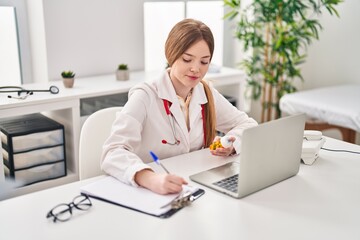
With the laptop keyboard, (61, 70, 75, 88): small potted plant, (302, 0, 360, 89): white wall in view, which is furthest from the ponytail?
(302, 0, 360, 89): white wall

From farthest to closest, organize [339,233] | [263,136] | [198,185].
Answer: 1. [198,185]
2. [263,136]
3. [339,233]

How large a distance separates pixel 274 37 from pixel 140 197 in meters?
2.47

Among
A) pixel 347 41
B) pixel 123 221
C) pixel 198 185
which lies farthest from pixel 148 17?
pixel 123 221

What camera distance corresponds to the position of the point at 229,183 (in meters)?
1.43

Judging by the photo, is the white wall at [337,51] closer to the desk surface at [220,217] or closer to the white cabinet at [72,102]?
the white cabinet at [72,102]

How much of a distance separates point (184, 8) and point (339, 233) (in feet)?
8.62

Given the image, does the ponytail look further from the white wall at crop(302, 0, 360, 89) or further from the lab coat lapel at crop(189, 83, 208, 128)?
the white wall at crop(302, 0, 360, 89)

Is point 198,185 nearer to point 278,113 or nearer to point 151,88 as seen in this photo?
point 151,88

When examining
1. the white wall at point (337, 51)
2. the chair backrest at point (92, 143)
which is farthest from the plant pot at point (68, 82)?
the white wall at point (337, 51)

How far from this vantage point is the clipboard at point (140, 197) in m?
1.24

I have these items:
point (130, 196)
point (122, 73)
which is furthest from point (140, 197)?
point (122, 73)

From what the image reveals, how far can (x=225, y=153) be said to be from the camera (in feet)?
5.48

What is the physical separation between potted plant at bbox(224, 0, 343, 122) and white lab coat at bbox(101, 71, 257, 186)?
1627 mm

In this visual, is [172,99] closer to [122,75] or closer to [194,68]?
[194,68]
